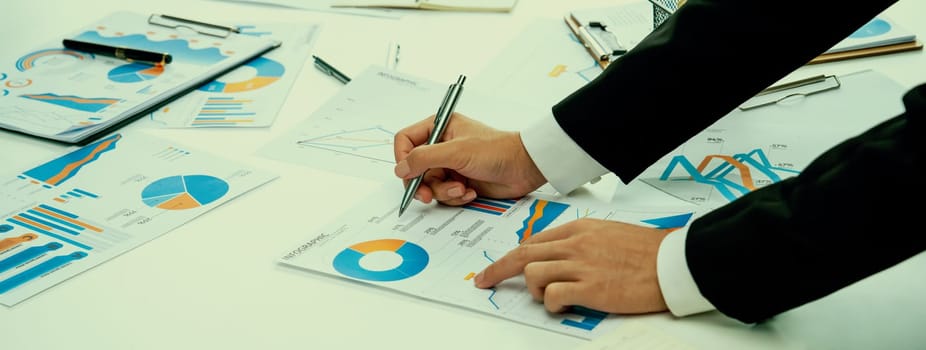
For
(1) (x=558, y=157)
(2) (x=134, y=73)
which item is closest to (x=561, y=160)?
(1) (x=558, y=157)

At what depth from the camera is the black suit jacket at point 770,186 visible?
62 centimetres

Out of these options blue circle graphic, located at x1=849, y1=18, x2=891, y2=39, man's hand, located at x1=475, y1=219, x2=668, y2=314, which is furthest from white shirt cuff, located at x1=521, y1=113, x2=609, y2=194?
blue circle graphic, located at x1=849, y1=18, x2=891, y2=39

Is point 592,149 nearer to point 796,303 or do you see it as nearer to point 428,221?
point 428,221

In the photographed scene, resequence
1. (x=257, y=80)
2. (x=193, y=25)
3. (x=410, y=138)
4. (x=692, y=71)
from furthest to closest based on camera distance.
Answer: (x=193, y=25)
(x=257, y=80)
(x=410, y=138)
(x=692, y=71)

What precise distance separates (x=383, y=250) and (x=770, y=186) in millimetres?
360

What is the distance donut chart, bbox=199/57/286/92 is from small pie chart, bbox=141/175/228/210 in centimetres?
26

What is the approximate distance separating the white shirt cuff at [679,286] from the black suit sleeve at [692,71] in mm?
197

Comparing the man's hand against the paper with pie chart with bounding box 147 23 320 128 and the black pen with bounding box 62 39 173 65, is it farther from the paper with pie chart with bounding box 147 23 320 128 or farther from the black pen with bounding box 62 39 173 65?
the black pen with bounding box 62 39 173 65

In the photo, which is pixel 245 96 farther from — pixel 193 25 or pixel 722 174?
pixel 722 174

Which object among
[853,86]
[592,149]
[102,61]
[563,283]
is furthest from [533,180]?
[102,61]

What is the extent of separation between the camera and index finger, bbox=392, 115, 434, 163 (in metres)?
0.96

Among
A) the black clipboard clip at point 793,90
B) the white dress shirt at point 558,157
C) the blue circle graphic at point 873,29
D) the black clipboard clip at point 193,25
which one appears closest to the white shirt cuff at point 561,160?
the white dress shirt at point 558,157

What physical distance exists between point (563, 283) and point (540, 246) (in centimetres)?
6

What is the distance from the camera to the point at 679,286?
0.70 m
